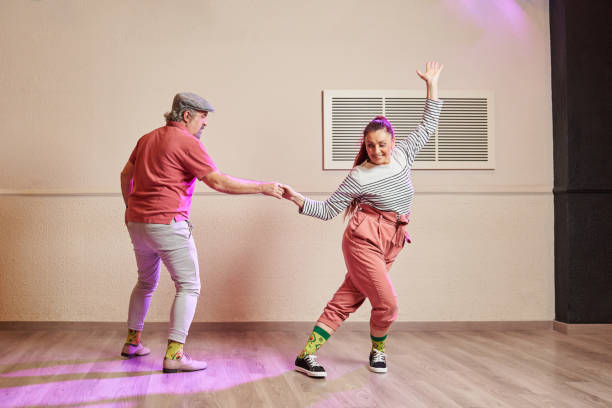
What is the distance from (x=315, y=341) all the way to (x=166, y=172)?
1.10m

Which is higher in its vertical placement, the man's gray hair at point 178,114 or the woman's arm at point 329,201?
the man's gray hair at point 178,114

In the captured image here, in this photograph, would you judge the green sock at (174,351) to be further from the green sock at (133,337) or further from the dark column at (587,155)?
the dark column at (587,155)

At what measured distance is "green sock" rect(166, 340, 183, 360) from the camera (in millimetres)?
2617

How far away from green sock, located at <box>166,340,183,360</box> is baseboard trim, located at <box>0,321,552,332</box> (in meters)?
1.10

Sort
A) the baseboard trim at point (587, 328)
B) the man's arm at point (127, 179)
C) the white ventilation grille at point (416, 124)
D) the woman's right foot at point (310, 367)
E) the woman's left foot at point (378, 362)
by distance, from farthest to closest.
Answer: the white ventilation grille at point (416, 124) → the baseboard trim at point (587, 328) → the man's arm at point (127, 179) → the woman's left foot at point (378, 362) → the woman's right foot at point (310, 367)

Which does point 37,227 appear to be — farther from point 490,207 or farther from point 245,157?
point 490,207

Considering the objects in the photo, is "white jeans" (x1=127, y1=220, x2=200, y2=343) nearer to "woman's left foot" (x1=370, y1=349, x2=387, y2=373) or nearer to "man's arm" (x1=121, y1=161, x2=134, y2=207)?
"man's arm" (x1=121, y1=161, x2=134, y2=207)

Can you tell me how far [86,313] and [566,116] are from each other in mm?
3546

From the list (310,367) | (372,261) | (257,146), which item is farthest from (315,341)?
(257,146)

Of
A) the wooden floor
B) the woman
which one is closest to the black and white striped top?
the woman

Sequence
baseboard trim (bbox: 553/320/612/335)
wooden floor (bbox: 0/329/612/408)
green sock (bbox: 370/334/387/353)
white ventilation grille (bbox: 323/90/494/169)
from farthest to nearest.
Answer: white ventilation grille (bbox: 323/90/494/169) < baseboard trim (bbox: 553/320/612/335) < green sock (bbox: 370/334/387/353) < wooden floor (bbox: 0/329/612/408)

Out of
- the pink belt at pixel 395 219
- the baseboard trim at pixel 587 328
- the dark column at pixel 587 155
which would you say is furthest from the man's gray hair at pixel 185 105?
the baseboard trim at pixel 587 328

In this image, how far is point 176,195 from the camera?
265 cm

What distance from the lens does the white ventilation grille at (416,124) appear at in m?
3.80
